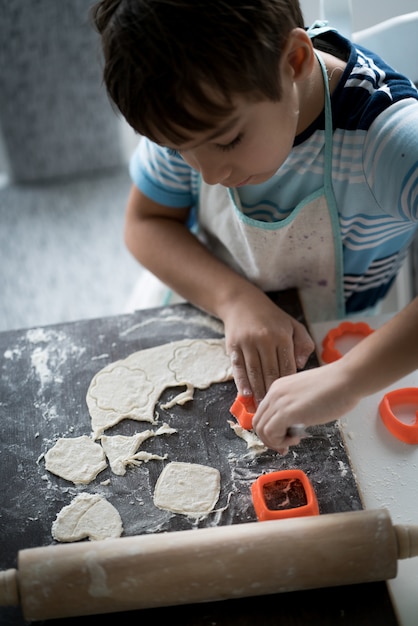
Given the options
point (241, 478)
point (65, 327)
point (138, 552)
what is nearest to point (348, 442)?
point (241, 478)

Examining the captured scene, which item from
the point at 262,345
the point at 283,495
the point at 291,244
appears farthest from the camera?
the point at 291,244

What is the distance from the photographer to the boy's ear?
0.68 meters

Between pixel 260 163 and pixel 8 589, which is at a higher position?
pixel 260 163

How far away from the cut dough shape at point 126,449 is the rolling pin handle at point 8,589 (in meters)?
0.16

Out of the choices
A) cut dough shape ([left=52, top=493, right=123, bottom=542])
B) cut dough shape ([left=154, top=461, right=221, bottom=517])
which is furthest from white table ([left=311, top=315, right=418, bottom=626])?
cut dough shape ([left=52, top=493, right=123, bottom=542])

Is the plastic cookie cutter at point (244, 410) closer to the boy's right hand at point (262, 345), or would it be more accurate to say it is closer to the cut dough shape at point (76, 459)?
the boy's right hand at point (262, 345)

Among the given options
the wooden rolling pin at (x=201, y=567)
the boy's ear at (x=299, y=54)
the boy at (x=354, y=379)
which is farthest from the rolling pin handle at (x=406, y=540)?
the boy's ear at (x=299, y=54)

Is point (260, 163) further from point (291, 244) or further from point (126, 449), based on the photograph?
point (126, 449)

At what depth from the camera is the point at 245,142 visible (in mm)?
683

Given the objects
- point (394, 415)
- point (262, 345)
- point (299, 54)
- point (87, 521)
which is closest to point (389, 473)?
point (394, 415)

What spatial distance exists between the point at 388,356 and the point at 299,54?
1.06 ft

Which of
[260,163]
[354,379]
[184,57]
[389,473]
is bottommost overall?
[389,473]

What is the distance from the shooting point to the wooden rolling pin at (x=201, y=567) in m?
0.59

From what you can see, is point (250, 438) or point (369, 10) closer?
point (250, 438)
